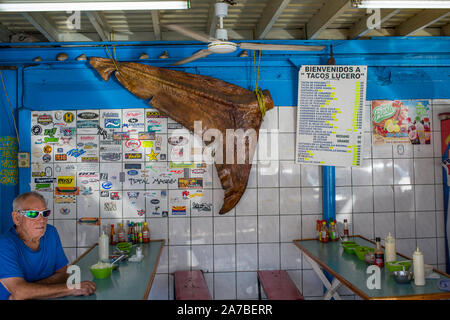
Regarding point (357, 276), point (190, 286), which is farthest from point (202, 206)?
point (357, 276)

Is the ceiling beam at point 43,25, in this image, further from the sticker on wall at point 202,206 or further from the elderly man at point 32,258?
the sticker on wall at point 202,206

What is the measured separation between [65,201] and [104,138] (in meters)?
0.85

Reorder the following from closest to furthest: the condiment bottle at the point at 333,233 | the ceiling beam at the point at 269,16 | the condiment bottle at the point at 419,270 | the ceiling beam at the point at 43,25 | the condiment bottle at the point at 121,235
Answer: the condiment bottle at the point at 419,270 → the ceiling beam at the point at 269,16 → the ceiling beam at the point at 43,25 → the condiment bottle at the point at 121,235 → the condiment bottle at the point at 333,233

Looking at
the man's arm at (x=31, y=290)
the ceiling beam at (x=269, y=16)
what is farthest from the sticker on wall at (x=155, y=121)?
the man's arm at (x=31, y=290)

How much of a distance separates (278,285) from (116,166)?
2.24 metres

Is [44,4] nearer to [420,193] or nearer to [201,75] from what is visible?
[201,75]

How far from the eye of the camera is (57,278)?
277cm

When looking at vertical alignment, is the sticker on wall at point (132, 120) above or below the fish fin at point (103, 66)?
below

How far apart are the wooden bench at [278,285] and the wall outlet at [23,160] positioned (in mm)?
2925

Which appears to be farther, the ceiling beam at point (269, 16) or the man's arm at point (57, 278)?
the ceiling beam at point (269, 16)

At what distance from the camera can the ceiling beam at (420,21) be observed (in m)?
3.83

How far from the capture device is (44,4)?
3029mm

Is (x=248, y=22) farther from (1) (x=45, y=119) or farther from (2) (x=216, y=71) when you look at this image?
(1) (x=45, y=119)

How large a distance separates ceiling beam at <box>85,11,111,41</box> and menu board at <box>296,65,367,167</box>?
2287 mm
